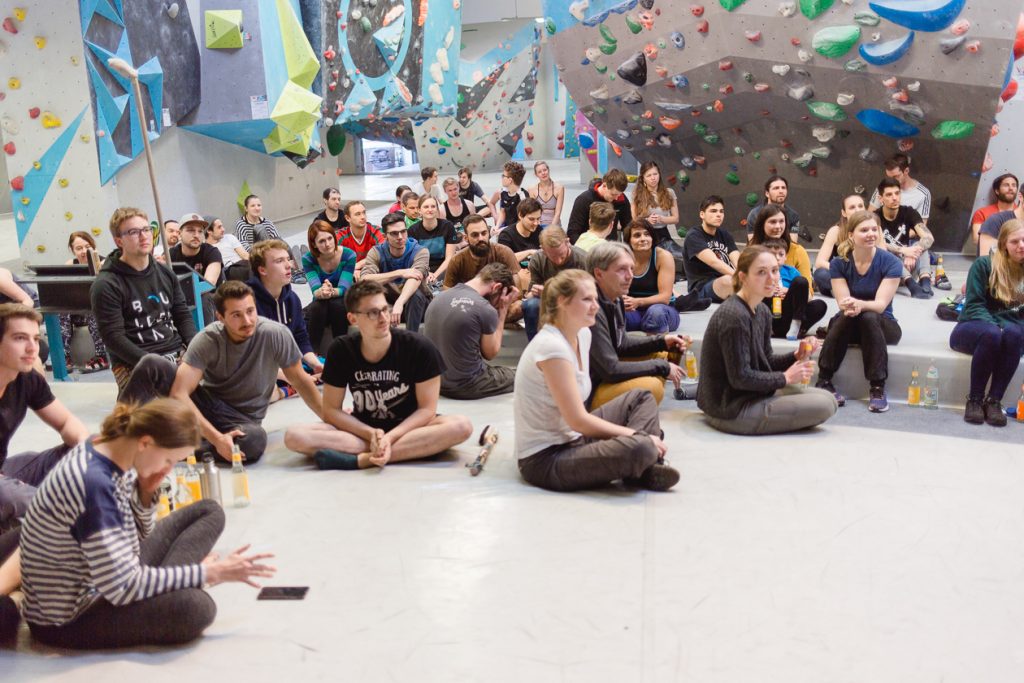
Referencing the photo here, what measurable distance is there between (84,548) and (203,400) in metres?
2.10

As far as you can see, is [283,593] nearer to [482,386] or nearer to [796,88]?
[482,386]

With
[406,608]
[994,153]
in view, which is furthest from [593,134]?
[406,608]

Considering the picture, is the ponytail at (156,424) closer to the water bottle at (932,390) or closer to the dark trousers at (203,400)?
the dark trousers at (203,400)

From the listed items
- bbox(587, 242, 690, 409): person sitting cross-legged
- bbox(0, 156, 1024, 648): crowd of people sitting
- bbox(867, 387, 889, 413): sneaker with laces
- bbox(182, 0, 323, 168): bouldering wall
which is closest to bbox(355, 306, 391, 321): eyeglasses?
bbox(0, 156, 1024, 648): crowd of people sitting

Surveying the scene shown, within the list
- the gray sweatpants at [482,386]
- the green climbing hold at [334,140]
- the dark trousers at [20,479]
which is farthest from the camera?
the green climbing hold at [334,140]

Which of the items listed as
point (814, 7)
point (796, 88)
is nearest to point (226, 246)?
point (796, 88)

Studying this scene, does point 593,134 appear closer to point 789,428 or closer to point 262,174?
point 262,174

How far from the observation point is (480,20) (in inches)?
869

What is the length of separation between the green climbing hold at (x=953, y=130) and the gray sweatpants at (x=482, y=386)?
434cm

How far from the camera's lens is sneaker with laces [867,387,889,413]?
543cm

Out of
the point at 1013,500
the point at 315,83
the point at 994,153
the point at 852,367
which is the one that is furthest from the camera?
the point at 315,83

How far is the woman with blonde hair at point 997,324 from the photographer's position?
203 inches

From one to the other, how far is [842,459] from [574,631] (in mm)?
2038

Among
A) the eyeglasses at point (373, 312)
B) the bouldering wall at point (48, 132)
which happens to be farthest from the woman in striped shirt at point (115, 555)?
the bouldering wall at point (48, 132)
